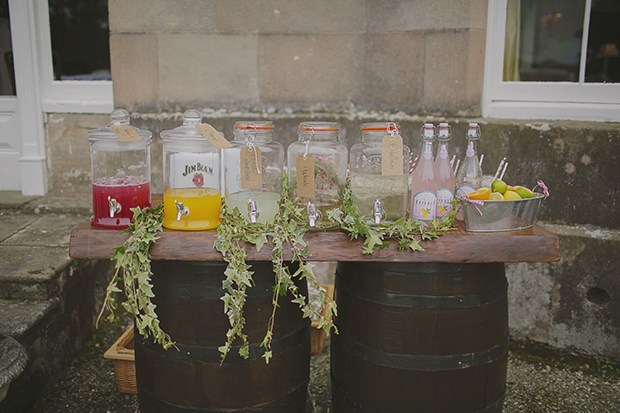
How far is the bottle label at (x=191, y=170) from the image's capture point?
176 cm

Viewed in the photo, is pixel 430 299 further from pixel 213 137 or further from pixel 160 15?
pixel 160 15

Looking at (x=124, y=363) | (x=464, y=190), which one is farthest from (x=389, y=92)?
(x=124, y=363)

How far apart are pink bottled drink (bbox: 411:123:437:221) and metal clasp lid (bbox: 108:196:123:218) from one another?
1077 mm

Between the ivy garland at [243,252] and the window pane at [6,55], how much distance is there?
9.58ft

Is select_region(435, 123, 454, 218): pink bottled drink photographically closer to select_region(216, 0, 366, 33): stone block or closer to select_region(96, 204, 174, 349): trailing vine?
select_region(96, 204, 174, 349): trailing vine

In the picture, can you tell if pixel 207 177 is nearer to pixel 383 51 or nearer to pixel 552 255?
pixel 552 255

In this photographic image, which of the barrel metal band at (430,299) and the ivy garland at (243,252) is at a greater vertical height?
the ivy garland at (243,252)

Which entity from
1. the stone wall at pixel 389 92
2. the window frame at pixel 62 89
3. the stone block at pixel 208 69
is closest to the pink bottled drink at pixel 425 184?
the stone wall at pixel 389 92

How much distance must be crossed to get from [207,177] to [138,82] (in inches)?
77.6

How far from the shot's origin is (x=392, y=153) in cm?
174

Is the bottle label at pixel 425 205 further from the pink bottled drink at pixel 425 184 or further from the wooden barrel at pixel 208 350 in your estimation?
the wooden barrel at pixel 208 350

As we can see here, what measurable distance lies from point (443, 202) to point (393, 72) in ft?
5.33

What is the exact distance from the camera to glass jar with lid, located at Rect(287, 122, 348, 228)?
181 centimetres

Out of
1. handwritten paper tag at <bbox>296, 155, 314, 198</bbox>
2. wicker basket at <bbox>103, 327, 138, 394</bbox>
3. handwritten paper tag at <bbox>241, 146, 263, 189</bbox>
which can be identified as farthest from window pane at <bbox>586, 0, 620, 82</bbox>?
wicker basket at <bbox>103, 327, 138, 394</bbox>
